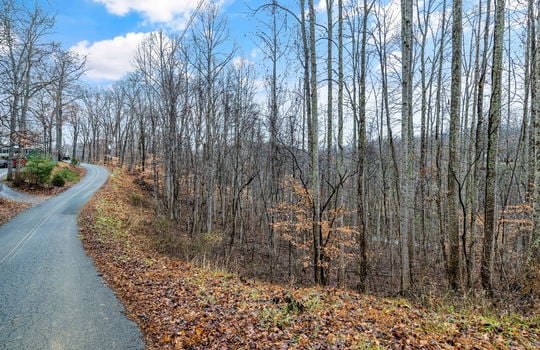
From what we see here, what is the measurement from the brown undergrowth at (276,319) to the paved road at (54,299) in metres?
0.37

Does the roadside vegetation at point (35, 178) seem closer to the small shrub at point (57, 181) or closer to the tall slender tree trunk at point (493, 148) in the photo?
the small shrub at point (57, 181)

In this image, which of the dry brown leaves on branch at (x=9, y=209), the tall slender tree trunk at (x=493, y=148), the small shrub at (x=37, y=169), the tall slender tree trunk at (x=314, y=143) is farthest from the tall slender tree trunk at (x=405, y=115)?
the small shrub at (x=37, y=169)

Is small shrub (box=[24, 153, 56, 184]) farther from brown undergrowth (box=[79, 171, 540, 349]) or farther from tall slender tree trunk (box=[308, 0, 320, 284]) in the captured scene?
tall slender tree trunk (box=[308, 0, 320, 284])

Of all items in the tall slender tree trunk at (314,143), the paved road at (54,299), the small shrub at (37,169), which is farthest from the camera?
the small shrub at (37,169)

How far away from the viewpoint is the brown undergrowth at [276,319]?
418cm

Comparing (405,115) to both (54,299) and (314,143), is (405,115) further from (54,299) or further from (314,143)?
(54,299)

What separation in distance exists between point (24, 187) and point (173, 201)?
9981 millimetres

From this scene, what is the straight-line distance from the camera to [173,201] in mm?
18453

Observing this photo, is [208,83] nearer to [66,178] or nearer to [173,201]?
[173,201]

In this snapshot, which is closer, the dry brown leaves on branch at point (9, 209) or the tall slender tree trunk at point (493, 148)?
the tall slender tree trunk at point (493, 148)

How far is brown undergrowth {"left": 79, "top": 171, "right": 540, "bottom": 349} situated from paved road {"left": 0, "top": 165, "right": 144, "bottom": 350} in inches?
14.4

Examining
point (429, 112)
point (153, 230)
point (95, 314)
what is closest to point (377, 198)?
point (429, 112)

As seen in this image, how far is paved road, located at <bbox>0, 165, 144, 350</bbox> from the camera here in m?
4.49

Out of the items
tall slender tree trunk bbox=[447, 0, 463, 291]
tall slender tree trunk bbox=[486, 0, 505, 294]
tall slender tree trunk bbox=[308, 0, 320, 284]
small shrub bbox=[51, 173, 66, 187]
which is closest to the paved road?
tall slender tree trunk bbox=[308, 0, 320, 284]
